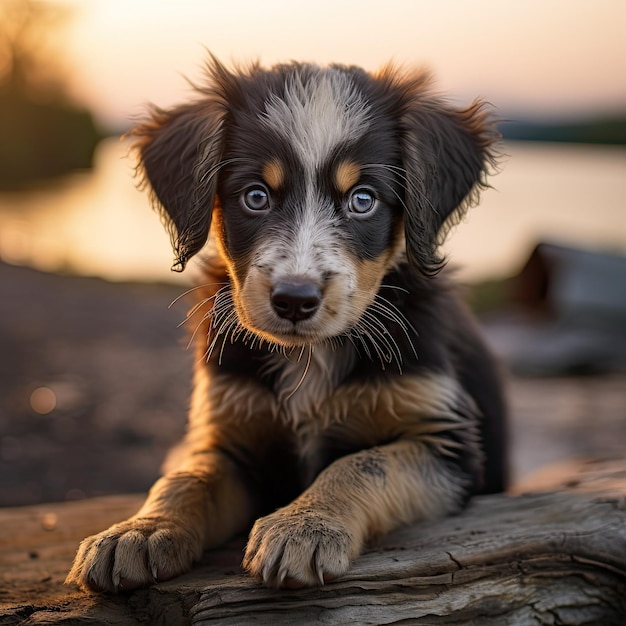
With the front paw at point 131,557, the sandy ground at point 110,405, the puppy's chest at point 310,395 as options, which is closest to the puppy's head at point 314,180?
the puppy's chest at point 310,395

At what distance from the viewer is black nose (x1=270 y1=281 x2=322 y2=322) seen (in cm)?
295

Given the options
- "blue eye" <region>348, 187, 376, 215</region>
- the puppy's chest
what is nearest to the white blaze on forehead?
"blue eye" <region>348, 187, 376, 215</region>

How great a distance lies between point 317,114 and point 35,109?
95.6ft

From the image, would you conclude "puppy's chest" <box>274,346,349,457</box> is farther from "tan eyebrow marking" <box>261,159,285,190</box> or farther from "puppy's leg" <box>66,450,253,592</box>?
"tan eyebrow marking" <box>261,159,285,190</box>

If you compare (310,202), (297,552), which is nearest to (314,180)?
(310,202)

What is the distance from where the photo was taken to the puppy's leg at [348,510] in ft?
9.17

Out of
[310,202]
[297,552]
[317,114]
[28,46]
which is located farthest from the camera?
[28,46]

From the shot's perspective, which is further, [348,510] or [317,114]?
[317,114]

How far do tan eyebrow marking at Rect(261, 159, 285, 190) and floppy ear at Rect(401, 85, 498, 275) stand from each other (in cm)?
54

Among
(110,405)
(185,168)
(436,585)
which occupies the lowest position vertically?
(436,585)

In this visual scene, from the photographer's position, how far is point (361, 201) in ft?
11.3

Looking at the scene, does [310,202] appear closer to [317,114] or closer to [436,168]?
[317,114]

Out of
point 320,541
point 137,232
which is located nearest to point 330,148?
point 320,541

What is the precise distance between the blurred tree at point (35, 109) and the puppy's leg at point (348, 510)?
88.5 feet
